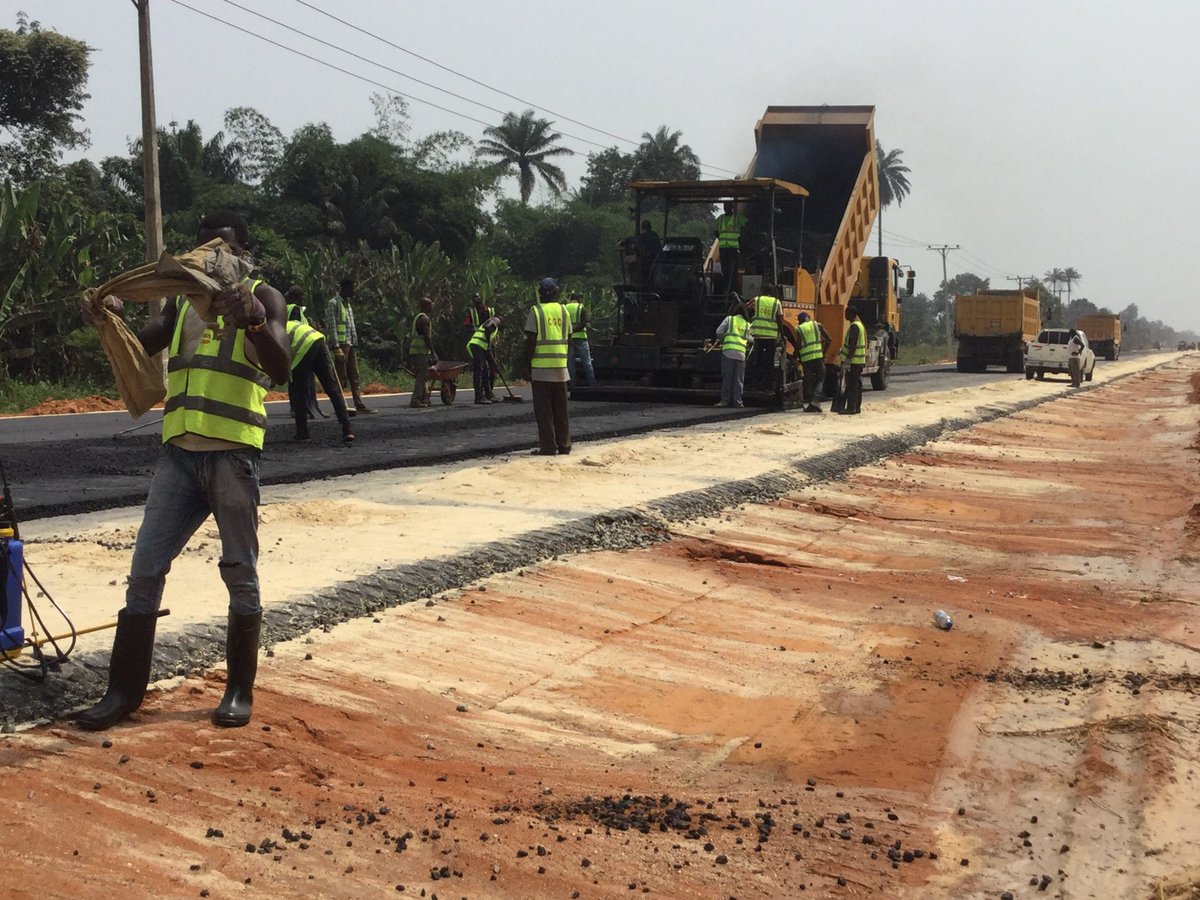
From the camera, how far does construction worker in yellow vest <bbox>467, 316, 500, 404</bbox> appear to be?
19.8 metres

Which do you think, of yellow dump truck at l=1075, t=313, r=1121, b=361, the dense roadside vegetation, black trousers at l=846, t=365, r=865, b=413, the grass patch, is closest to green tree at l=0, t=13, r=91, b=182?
the dense roadside vegetation

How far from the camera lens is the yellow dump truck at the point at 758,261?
68.3ft

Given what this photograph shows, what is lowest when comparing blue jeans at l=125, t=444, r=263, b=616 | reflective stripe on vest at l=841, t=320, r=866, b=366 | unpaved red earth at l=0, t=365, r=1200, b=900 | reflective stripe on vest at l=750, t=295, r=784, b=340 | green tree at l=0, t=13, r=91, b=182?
unpaved red earth at l=0, t=365, r=1200, b=900

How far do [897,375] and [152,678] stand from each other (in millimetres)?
39288

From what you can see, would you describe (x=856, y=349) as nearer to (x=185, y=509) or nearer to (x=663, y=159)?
(x=185, y=509)

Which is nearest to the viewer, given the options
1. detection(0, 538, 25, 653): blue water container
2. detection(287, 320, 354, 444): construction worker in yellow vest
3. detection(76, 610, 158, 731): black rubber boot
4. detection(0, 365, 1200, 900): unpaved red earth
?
detection(0, 365, 1200, 900): unpaved red earth

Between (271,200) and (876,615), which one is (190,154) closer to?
(271,200)

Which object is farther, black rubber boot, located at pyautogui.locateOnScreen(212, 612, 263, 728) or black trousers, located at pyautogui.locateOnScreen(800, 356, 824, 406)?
black trousers, located at pyautogui.locateOnScreen(800, 356, 824, 406)

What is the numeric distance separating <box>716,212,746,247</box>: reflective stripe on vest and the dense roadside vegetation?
4.79 ft

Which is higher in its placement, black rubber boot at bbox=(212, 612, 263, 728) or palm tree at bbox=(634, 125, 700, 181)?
palm tree at bbox=(634, 125, 700, 181)

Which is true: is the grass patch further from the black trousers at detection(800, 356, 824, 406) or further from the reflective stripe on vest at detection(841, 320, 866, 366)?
the reflective stripe on vest at detection(841, 320, 866, 366)

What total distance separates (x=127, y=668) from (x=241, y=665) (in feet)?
1.29

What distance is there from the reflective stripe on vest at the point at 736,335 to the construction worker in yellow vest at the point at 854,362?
164 cm

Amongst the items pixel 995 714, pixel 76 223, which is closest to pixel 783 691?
pixel 995 714
